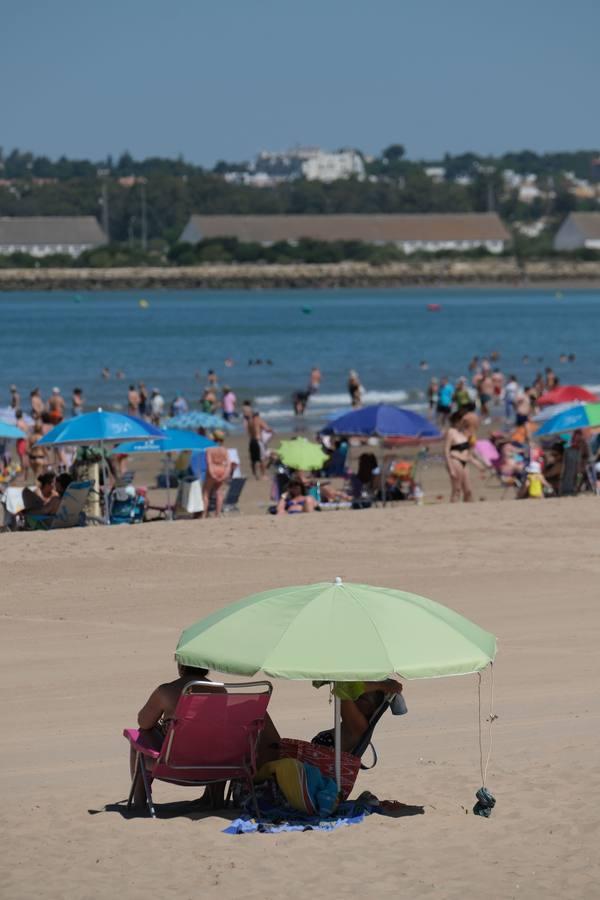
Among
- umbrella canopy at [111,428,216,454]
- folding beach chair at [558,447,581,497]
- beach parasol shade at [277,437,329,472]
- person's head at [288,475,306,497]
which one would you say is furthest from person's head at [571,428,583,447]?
umbrella canopy at [111,428,216,454]

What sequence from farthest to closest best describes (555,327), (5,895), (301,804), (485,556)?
(555,327), (485,556), (301,804), (5,895)

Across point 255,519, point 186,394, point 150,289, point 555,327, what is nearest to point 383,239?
point 150,289

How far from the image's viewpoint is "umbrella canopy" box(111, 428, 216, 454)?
16469mm

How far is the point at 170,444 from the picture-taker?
16.5 m

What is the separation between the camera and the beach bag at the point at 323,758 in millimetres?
6988

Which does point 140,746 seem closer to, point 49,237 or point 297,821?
point 297,821

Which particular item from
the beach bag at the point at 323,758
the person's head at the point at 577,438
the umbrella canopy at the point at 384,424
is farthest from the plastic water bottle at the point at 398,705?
the person's head at the point at 577,438

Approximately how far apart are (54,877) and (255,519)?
860 cm

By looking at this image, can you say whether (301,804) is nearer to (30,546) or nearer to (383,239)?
(30,546)

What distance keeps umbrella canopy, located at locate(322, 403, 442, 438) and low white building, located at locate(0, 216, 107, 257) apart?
156050mm

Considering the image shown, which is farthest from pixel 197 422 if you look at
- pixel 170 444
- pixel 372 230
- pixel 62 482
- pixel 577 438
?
pixel 372 230

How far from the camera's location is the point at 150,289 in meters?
152

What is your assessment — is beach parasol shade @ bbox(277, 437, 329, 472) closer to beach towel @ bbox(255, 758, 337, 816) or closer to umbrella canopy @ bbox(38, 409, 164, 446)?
umbrella canopy @ bbox(38, 409, 164, 446)

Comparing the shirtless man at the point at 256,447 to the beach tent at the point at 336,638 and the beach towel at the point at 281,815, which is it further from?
the beach tent at the point at 336,638
